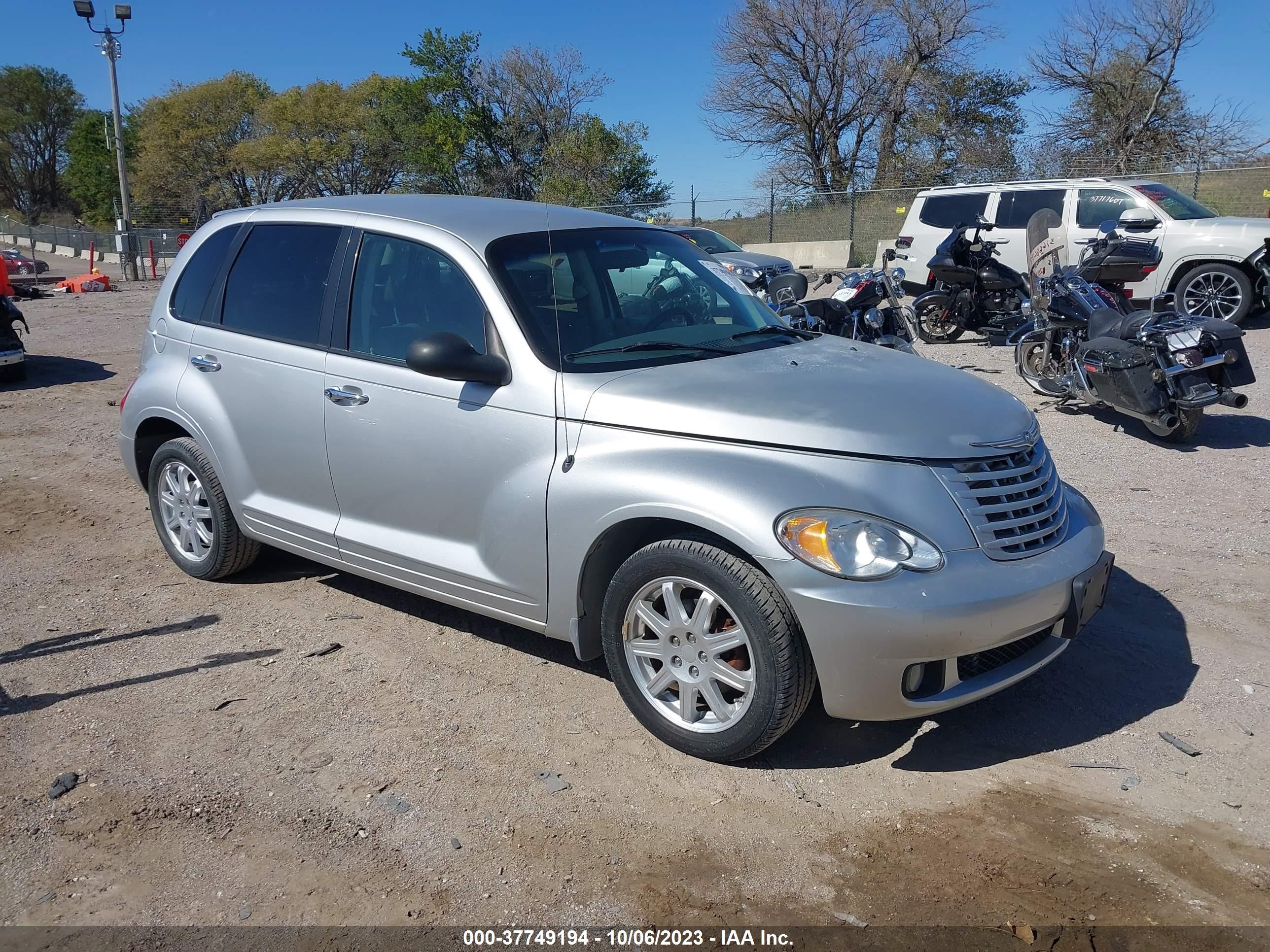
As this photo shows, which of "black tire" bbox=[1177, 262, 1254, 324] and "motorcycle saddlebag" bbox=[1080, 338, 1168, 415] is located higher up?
"black tire" bbox=[1177, 262, 1254, 324]

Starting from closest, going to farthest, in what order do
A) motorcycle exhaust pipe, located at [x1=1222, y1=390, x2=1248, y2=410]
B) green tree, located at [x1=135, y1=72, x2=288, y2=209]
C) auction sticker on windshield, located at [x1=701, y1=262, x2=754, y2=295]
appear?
auction sticker on windshield, located at [x1=701, y1=262, x2=754, y2=295] < motorcycle exhaust pipe, located at [x1=1222, y1=390, x2=1248, y2=410] < green tree, located at [x1=135, y1=72, x2=288, y2=209]

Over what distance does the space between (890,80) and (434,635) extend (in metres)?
38.7

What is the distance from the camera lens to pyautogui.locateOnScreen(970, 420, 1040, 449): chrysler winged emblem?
11.5ft

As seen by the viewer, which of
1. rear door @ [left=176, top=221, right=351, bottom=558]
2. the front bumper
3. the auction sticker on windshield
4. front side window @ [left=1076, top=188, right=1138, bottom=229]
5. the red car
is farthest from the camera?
the red car

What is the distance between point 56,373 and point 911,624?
12.3 metres

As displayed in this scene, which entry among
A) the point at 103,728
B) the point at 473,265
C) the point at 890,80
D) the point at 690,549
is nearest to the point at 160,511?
the point at 103,728

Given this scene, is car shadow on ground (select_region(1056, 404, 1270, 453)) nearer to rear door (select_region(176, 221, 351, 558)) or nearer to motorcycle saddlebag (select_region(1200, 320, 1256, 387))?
motorcycle saddlebag (select_region(1200, 320, 1256, 387))

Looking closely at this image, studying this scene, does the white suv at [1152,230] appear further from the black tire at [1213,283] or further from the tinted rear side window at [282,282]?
the tinted rear side window at [282,282]

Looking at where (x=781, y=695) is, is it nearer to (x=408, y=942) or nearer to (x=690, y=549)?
(x=690, y=549)

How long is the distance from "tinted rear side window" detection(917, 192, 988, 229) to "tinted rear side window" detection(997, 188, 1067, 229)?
28 cm

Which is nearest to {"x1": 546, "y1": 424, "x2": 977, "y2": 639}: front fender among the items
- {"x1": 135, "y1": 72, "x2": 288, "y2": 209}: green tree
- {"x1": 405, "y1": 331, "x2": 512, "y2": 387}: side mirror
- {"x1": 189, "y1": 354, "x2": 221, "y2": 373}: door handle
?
{"x1": 405, "y1": 331, "x2": 512, "y2": 387}: side mirror

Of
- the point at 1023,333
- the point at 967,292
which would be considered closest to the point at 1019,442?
the point at 1023,333

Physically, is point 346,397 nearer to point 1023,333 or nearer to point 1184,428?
point 1184,428

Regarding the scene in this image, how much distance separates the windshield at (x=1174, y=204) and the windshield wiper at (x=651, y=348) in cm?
1108
